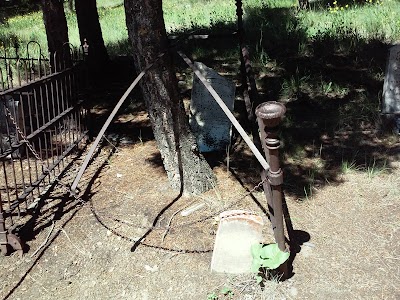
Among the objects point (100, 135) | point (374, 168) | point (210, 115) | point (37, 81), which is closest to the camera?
point (100, 135)

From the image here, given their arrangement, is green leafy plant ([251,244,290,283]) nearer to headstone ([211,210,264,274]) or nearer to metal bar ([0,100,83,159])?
headstone ([211,210,264,274])

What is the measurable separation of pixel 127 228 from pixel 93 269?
461 mm

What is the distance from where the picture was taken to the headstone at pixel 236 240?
11.2 feet

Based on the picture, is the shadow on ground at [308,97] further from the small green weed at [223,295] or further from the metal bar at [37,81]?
the small green weed at [223,295]

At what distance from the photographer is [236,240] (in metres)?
3.65

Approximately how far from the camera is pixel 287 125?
18.9ft

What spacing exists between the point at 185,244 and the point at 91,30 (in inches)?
202

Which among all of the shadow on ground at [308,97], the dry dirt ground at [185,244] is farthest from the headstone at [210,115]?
the dry dirt ground at [185,244]

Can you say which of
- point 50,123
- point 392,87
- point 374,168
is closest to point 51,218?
point 50,123

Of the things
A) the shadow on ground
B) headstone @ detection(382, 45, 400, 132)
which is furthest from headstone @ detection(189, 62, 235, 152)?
headstone @ detection(382, 45, 400, 132)

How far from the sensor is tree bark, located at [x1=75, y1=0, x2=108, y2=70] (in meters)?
7.64

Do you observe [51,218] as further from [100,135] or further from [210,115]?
[210,115]

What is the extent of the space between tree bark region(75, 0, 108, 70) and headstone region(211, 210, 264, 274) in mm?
4696

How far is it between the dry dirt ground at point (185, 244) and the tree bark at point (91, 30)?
352cm
